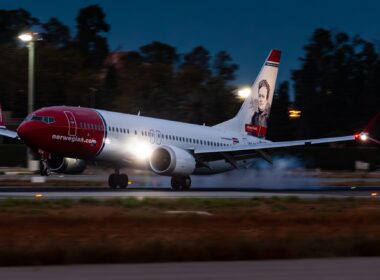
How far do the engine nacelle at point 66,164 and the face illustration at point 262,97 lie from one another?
1196cm

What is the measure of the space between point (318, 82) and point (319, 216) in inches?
4206

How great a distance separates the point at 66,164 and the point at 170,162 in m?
4.88

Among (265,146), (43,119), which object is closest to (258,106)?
(265,146)

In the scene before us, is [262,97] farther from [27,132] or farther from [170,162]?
[27,132]

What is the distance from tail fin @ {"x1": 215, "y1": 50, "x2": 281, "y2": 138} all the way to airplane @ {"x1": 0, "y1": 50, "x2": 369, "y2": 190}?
0.96m

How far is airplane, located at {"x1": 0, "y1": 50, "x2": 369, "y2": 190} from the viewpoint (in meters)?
37.6

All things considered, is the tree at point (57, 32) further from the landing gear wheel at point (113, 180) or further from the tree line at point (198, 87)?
the landing gear wheel at point (113, 180)

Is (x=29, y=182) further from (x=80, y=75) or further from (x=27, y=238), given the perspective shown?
(x=80, y=75)

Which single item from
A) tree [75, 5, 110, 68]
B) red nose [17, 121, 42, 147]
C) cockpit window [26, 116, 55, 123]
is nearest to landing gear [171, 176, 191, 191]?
cockpit window [26, 116, 55, 123]

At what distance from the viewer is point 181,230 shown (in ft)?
68.4

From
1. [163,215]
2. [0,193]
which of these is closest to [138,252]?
[163,215]

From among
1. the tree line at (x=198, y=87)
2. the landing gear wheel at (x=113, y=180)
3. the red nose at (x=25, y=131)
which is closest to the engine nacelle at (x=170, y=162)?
the landing gear wheel at (x=113, y=180)

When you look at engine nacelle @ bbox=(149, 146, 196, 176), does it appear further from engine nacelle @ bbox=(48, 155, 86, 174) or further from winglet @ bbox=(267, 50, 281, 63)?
winglet @ bbox=(267, 50, 281, 63)

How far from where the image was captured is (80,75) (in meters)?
108
